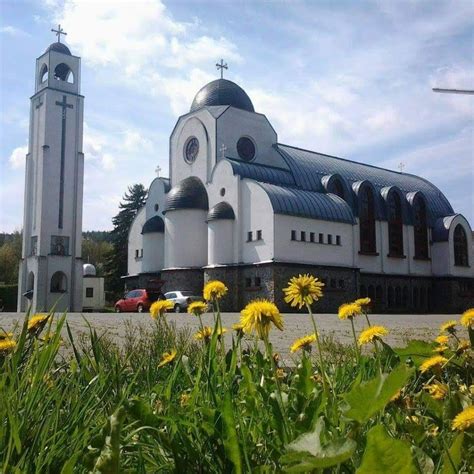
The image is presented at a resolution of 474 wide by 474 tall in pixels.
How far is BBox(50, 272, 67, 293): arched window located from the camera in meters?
42.2

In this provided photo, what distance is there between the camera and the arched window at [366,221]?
38656 mm

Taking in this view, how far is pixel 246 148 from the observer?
3731 cm

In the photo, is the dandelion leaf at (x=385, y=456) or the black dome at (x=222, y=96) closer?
the dandelion leaf at (x=385, y=456)

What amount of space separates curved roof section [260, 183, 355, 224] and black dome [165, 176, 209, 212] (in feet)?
15.2

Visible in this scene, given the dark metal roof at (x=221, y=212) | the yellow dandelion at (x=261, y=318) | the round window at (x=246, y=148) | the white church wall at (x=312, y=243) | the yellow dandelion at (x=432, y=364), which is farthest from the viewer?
the round window at (x=246, y=148)

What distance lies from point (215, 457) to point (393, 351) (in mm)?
1408

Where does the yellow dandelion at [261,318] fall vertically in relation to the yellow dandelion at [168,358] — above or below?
above

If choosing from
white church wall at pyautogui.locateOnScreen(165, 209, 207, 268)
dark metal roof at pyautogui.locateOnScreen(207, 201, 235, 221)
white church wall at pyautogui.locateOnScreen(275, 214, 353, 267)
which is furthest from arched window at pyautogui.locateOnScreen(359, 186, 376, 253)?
white church wall at pyautogui.locateOnScreen(165, 209, 207, 268)

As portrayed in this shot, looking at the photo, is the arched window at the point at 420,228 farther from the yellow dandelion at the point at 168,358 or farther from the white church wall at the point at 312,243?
the yellow dandelion at the point at 168,358

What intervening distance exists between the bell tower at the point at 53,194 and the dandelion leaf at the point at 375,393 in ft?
136

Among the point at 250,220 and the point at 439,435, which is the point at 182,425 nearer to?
the point at 439,435

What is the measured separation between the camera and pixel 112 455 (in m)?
1.23

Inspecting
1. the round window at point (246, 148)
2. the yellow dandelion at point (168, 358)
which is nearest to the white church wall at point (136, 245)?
the round window at point (246, 148)

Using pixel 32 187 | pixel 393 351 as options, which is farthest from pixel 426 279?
pixel 393 351
